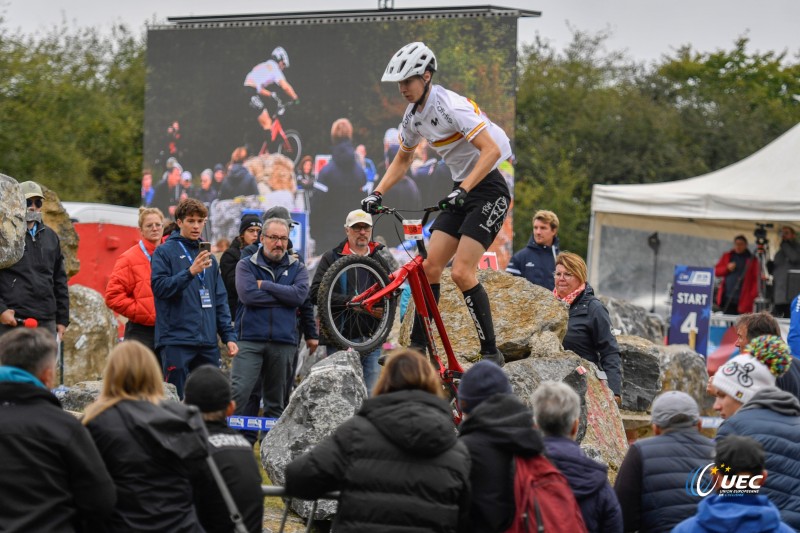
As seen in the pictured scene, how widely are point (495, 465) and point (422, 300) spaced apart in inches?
123

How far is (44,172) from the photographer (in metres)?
30.0

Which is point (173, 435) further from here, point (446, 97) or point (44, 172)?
point (44, 172)

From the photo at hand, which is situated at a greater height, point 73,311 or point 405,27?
point 405,27

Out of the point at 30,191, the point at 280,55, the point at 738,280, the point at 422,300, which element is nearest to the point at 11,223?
the point at 30,191

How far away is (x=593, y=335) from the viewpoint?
9039mm

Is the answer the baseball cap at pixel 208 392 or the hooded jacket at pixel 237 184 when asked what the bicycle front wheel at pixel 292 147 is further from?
the baseball cap at pixel 208 392

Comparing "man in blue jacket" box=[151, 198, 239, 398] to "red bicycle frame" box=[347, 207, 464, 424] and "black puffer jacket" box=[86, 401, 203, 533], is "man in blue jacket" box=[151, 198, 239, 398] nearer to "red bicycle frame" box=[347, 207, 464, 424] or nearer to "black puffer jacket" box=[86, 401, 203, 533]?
"red bicycle frame" box=[347, 207, 464, 424]

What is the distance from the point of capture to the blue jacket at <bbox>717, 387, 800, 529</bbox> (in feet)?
17.4

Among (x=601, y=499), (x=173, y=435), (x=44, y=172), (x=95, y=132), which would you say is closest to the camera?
(x=173, y=435)

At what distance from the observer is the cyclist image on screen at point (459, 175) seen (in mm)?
7465

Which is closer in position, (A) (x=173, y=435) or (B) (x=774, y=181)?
(A) (x=173, y=435)

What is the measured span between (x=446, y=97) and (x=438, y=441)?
3.50 metres

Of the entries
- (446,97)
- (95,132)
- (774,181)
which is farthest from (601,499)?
(95,132)

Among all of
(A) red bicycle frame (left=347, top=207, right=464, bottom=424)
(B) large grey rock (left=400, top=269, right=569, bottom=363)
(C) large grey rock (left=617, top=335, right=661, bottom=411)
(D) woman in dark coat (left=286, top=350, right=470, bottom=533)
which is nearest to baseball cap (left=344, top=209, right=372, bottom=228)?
(B) large grey rock (left=400, top=269, right=569, bottom=363)
